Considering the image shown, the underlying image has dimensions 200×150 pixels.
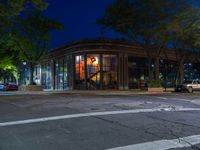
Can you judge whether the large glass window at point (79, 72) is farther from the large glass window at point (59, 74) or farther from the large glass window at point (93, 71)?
the large glass window at point (59, 74)

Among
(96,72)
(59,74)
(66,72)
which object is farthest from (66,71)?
(96,72)

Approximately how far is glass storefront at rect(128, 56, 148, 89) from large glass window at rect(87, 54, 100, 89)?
17.6 ft

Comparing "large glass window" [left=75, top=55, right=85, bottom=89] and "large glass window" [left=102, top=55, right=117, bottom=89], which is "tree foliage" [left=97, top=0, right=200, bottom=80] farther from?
"large glass window" [left=75, top=55, right=85, bottom=89]

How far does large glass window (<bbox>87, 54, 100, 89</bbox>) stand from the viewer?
130 feet

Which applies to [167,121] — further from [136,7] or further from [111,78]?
[111,78]

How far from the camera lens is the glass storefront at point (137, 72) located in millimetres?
42406

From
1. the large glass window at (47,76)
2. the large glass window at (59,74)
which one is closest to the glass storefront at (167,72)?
the large glass window at (59,74)

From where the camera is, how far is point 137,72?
43.2 meters

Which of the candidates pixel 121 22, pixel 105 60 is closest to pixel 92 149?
pixel 121 22

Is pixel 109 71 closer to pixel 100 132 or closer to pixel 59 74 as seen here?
pixel 59 74

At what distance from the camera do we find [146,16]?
1303 inches

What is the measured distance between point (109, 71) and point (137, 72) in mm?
5241

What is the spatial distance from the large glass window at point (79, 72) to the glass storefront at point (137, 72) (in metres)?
7.12

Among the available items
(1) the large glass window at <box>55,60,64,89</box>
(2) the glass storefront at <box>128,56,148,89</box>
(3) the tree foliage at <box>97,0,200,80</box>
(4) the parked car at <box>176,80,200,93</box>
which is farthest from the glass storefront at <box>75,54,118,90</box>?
(4) the parked car at <box>176,80,200,93</box>
